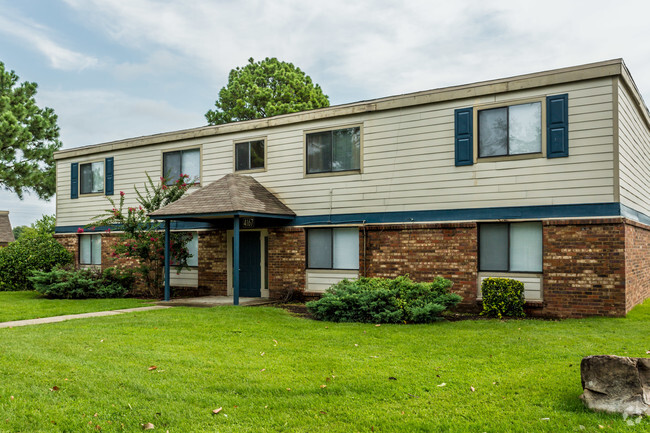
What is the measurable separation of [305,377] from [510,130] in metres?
8.58

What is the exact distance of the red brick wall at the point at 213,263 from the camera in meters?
17.2

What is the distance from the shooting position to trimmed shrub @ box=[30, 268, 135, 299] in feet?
56.4

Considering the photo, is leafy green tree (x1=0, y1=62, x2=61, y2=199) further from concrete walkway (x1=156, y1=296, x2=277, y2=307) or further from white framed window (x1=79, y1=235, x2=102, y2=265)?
concrete walkway (x1=156, y1=296, x2=277, y2=307)

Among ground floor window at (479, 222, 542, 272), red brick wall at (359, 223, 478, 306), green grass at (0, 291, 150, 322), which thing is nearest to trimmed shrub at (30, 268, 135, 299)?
green grass at (0, 291, 150, 322)

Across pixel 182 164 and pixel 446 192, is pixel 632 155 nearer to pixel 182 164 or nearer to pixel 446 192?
pixel 446 192

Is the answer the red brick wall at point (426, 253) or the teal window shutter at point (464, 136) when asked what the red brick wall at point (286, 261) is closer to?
the red brick wall at point (426, 253)

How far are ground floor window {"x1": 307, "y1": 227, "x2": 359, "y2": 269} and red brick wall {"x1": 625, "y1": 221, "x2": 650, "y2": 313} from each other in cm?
648

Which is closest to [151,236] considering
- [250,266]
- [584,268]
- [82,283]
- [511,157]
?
[82,283]

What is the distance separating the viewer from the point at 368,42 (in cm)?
1906

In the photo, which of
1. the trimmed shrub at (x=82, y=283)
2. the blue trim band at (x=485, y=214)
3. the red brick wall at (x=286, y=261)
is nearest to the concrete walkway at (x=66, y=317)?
the red brick wall at (x=286, y=261)

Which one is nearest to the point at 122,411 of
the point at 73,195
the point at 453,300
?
the point at 453,300

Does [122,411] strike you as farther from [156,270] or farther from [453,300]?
[156,270]

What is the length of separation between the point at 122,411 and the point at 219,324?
5347 millimetres

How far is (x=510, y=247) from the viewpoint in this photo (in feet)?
41.9
